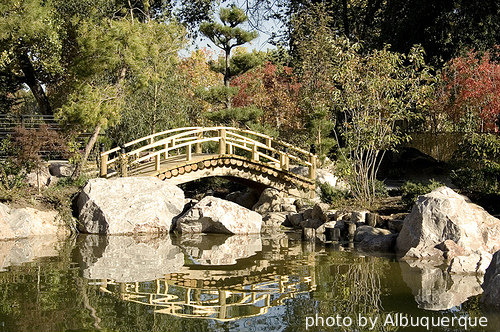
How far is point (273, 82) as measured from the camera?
24.8 meters

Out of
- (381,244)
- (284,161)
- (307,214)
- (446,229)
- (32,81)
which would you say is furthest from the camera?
(32,81)

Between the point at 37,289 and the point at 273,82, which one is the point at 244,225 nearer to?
the point at 37,289

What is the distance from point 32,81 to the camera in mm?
20891

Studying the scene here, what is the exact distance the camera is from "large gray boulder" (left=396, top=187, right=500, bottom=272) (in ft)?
31.5

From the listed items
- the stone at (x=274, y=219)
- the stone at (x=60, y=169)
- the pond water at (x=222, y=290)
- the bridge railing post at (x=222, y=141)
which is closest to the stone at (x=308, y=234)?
the pond water at (x=222, y=290)

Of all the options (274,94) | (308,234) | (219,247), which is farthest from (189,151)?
(274,94)

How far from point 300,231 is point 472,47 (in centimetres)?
1072

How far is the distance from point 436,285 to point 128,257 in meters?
4.59

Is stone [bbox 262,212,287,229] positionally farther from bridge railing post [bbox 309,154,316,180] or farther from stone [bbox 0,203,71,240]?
stone [bbox 0,203,71,240]

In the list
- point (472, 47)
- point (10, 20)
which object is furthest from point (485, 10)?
point (10, 20)

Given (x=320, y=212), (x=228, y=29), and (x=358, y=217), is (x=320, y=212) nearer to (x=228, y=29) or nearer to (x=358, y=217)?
(x=358, y=217)

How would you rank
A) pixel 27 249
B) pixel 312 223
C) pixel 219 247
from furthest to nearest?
pixel 312 223, pixel 219 247, pixel 27 249

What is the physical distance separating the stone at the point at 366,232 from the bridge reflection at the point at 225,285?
1.55 m

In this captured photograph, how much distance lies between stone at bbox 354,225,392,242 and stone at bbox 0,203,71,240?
553 centimetres
